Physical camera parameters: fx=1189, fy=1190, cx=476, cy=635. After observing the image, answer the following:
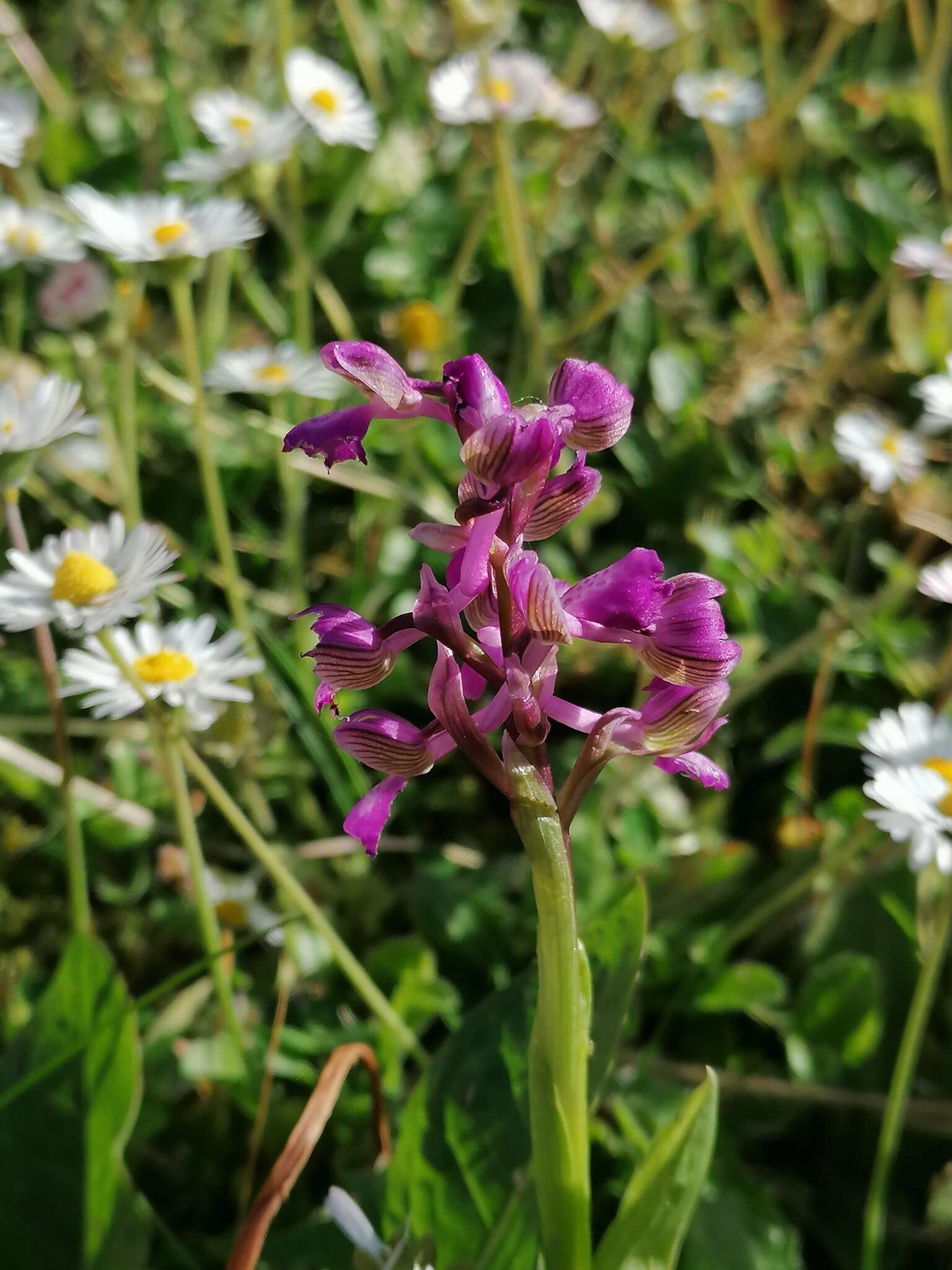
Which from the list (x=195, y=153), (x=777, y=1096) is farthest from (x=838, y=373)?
(x=777, y=1096)

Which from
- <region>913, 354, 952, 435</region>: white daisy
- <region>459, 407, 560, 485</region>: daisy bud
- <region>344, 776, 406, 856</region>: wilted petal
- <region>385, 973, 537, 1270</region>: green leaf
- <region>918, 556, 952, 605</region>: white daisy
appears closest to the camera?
<region>459, 407, 560, 485</region>: daisy bud

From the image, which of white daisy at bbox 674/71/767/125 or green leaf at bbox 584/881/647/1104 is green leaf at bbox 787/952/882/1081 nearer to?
green leaf at bbox 584/881/647/1104

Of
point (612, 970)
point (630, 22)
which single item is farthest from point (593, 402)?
point (630, 22)

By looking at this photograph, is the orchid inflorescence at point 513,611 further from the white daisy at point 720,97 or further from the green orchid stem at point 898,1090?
the white daisy at point 720,97

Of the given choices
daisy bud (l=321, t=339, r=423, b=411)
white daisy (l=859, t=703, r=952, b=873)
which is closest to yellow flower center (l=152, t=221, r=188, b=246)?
daisy bud (l=321, t=339, r=423, b=411)

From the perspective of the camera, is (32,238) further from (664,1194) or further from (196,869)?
(664,1194)
